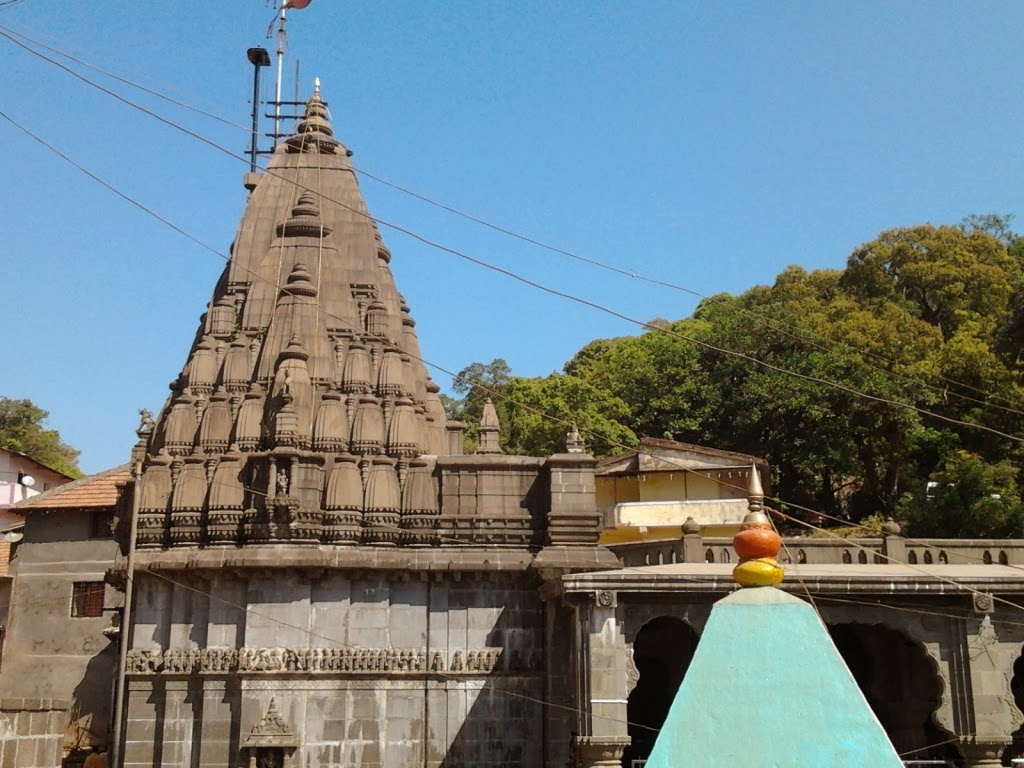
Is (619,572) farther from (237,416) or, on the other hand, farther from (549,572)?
(237,416)

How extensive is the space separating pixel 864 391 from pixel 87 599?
934 inches

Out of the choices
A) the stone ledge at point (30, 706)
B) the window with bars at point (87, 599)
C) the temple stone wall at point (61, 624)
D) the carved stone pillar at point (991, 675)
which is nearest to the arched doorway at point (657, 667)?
the carved stone pillar at point (991, 675)

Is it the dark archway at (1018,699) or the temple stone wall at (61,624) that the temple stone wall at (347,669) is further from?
the temple stone wall at (61,624)

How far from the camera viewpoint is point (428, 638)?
64.2 ft

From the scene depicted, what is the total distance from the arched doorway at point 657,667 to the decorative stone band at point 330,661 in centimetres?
307

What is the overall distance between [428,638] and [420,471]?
2980 millimetres

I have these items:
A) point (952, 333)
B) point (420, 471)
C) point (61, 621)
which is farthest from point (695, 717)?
point (952, 333)

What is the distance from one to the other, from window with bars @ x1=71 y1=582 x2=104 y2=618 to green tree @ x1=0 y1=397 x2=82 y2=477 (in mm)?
21963

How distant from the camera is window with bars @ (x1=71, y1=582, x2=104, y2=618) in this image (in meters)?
30.5

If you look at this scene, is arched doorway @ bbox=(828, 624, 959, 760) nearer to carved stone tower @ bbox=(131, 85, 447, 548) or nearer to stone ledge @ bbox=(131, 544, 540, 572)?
stone ledge @ bbox=(131, 544, 540, 572)

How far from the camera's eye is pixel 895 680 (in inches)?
818

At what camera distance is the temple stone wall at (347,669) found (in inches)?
742

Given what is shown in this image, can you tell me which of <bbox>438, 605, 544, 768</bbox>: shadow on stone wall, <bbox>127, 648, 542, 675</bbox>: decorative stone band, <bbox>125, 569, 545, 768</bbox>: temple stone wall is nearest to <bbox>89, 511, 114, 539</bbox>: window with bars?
<bbox>125, 569, 545, 768</bbox>: temple stone wall

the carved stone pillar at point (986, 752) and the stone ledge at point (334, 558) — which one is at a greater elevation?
the stone ledge at point (334, 558)
